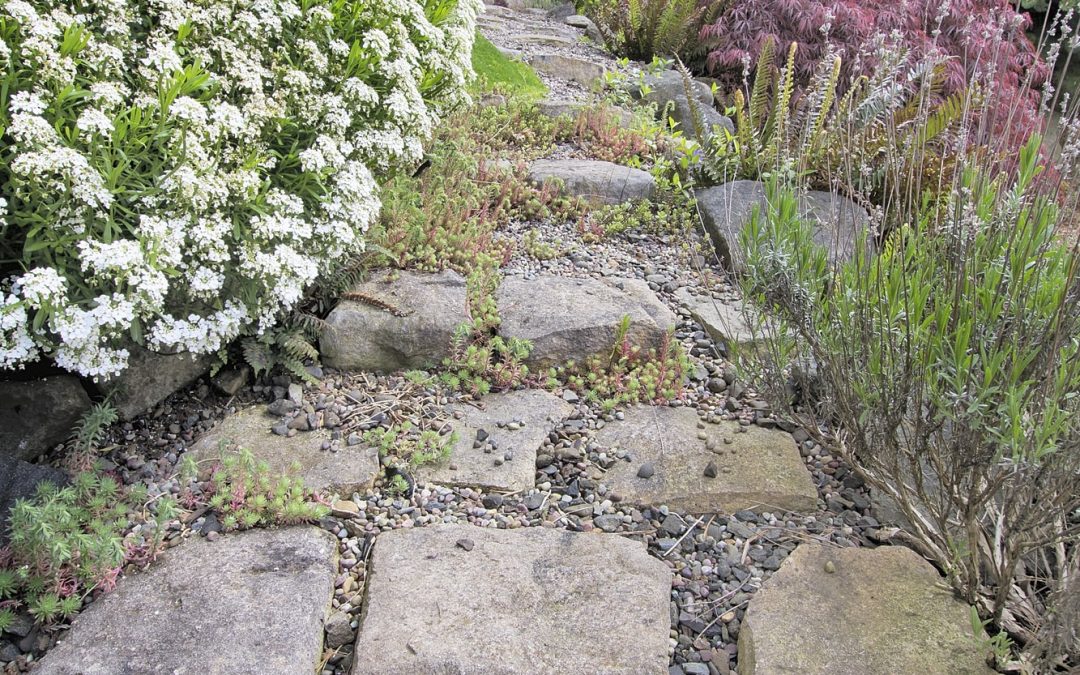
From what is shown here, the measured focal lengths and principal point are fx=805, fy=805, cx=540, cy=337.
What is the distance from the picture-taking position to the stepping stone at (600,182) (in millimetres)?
4516

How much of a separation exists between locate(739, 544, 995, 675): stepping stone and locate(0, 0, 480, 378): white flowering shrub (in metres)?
1.76

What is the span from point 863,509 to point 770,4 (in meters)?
5.81

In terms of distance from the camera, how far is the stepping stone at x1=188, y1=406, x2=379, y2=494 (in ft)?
8.52

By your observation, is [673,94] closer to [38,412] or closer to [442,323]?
[442,323]

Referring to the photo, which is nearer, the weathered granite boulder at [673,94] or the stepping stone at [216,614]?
the stepping stone at [216,614]

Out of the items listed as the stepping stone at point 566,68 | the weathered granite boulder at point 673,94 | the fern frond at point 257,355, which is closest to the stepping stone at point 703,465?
the fern frond at point 257,355

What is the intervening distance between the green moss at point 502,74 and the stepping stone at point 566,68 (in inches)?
17.1

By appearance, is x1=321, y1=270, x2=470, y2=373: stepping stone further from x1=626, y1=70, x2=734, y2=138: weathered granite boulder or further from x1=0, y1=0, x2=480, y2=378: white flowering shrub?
x1=626, y1=70, x2=734, y2=138: weathered granite boulder

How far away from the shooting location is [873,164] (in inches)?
167

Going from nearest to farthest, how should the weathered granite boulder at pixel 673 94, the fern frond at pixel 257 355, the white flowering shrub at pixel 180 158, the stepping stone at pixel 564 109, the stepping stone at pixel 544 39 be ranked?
the white flowering shrub at pixel 180 158
the fern frond at pixel 257 355
the stepping stone at pixel 564 109
the weathered granite boulder at pixel 673 94
the stepping stone at pixel 544 39

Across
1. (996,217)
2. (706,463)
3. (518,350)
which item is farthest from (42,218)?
(996,217)

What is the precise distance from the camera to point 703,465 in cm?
273

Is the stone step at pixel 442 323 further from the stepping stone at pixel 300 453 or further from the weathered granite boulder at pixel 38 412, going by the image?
the weathered granite boulder at pixel 38 412

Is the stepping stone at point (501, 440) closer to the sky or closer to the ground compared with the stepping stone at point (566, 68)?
closer to the ground
